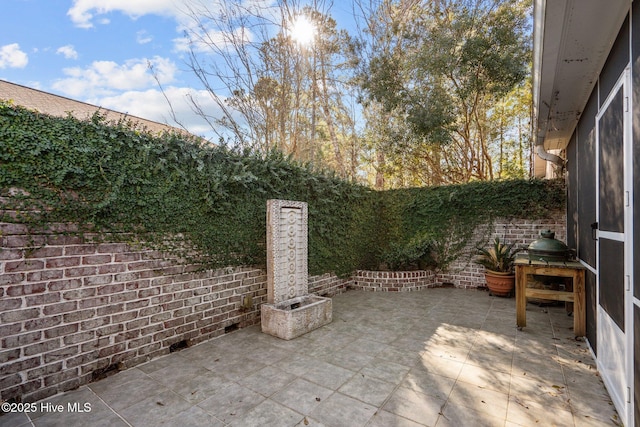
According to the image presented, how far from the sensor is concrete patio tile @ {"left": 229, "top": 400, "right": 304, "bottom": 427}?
1961 mm

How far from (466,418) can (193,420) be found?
6.21 ft

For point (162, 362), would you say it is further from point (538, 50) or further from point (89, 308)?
point (538, 50)

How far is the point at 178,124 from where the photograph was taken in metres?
7.31

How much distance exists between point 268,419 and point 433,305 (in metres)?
3.72

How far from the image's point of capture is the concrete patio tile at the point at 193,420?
1.96 meters

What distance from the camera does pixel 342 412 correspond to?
2086 millimetres

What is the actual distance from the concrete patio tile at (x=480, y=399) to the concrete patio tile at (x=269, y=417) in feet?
3.91

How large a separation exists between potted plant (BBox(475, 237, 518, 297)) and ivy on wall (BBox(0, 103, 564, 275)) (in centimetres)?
78

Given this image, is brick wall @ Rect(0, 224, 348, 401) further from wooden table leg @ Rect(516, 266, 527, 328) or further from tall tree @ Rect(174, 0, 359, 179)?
tall tree @ Rect(174, 0, 359, 179)

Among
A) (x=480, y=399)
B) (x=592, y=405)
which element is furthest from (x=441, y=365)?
(x=592, y=405)

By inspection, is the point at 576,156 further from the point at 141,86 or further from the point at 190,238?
the point at 141,86

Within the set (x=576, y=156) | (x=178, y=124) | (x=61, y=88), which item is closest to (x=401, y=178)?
(x=576, y=156)

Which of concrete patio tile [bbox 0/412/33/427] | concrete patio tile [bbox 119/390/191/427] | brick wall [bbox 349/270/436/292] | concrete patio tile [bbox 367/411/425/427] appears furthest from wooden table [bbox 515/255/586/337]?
concrete patio tile [bbox 0/412/33/427]

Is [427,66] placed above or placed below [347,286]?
above
